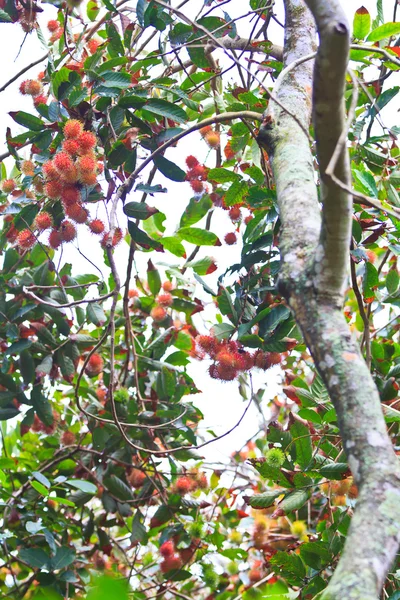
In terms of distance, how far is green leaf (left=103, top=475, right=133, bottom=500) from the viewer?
2.28 metres

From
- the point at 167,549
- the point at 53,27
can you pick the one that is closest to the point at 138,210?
the point at 167,549

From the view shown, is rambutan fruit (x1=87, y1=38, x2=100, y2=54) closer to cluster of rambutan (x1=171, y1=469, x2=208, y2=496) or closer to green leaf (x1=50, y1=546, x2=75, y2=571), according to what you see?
cluster of rambutan (x1=171, y1=469, x2=208, y2=496)

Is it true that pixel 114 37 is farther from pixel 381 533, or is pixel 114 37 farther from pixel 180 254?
pixel 381 533

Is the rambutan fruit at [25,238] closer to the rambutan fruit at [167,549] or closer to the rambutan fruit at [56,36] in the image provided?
the rambutan fruit at [56,36]

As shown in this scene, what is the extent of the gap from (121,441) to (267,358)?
79 centimetres

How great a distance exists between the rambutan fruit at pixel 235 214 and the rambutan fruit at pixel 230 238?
0.10 m

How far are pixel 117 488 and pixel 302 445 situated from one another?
90 centimetres

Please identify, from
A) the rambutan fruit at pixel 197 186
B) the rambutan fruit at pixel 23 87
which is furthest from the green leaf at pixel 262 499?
the rambutan fruit at pixel 23 87

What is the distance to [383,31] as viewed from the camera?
1.79 meters

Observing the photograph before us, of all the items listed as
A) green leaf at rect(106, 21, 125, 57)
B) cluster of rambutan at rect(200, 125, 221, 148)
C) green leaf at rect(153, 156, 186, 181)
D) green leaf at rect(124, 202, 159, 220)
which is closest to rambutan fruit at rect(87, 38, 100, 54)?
green leaf at rect(106, 21, 125, 57)

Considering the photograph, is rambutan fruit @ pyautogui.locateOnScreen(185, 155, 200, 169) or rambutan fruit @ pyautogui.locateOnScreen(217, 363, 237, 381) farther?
rambutan fruit @ pyautogui.locateOnScreen(185, 155, 200, 169)

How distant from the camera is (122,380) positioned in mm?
2514

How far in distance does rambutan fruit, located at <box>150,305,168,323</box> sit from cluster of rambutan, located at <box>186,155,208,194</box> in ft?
1.64

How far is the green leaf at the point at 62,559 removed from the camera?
2.00 metres
